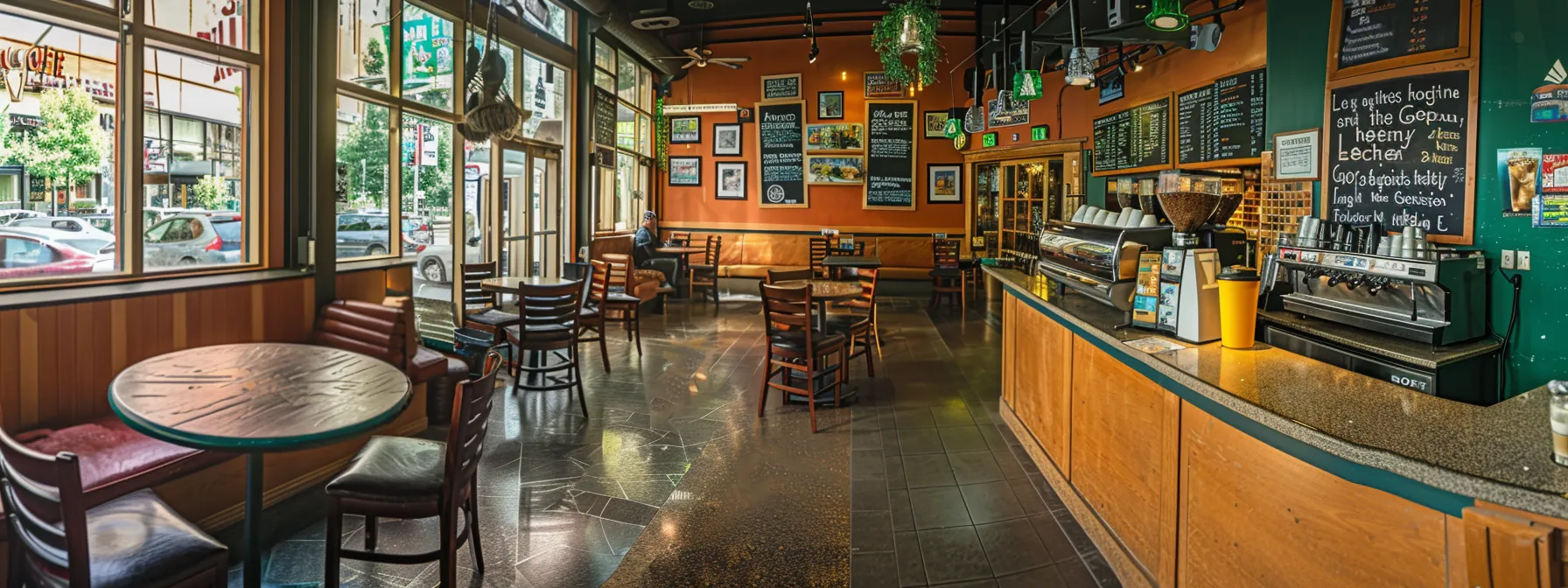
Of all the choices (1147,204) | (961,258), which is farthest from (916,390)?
(961,258)

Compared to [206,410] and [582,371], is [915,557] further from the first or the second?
[582,371]

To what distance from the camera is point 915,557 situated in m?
2.95

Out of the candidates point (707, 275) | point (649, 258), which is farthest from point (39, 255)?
point (707, 275)

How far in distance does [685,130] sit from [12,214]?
393 inches

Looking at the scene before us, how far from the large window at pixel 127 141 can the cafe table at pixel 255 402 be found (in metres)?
1.14

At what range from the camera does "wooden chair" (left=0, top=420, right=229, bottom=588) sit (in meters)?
1.65

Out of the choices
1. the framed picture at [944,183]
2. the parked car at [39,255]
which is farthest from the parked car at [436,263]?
the framed picture at [944,183]

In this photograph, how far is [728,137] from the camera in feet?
41.4

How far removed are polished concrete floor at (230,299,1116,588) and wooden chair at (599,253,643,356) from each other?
1.50 m

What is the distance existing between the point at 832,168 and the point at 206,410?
10.7 m

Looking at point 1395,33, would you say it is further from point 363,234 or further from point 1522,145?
point 363,234

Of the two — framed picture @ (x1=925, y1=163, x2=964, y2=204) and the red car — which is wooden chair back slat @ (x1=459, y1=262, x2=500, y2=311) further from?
framed picture @ (x1=925, y1=163, x2=964, y2=204)

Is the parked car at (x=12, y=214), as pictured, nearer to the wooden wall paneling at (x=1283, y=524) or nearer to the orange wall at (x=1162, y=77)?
the wooden wall paneling at (x=1283, y=524)

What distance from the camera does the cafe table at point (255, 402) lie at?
Result: 2006 mm
